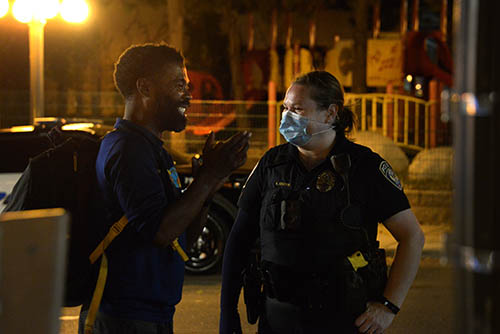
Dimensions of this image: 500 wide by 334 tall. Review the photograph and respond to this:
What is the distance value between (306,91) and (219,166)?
0.64 metres

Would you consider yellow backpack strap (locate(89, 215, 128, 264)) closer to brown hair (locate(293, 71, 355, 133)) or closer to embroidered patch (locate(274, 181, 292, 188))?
embroidered patch (locate(274, 181, 292, 188))

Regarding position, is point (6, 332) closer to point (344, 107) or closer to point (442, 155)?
point (344, 107)

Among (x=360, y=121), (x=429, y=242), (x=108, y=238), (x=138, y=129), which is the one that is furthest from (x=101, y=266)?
(x=360, y=121)

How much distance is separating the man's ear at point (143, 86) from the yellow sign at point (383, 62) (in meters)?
20.8

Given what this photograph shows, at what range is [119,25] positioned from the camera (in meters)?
31.5

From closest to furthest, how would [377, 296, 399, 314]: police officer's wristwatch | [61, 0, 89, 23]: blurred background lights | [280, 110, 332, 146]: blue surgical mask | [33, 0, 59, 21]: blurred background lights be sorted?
[377, 296, 399, 314]: police officer's wristwatch, [280, 110, 332, 146]: blue surgical mask, [33, 0, 59, 21]: blurred background lights, [61, 0, 89, 23]: blurred background lights

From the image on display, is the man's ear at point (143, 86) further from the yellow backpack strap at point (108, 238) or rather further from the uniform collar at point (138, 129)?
the yellow backpack strap at point (108, 238)

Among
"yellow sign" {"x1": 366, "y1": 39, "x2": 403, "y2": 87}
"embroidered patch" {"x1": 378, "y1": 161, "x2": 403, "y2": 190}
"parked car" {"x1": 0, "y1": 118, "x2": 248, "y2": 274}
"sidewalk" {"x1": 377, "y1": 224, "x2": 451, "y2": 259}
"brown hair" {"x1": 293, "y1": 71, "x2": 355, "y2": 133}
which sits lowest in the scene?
"sidewalk" {"x1": 377, "y1": 224, "x2": 451, "y2": 259}

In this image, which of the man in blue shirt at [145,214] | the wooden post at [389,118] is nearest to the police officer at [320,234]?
the man in blue shirt at [145,214]

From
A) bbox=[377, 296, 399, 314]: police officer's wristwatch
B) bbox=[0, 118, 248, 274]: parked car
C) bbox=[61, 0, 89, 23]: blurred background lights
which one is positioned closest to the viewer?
bbox=[377, 296, 399, 314]: police officer's wristwatch

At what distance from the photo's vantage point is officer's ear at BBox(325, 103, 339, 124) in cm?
349

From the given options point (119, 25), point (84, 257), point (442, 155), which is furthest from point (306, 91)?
point (119, 25)

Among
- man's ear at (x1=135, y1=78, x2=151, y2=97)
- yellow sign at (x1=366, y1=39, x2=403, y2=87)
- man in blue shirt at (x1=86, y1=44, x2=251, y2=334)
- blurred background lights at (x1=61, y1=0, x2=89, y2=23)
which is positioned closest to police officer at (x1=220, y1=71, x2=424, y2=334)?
man in blue shirt at (x1=86, y1=44, x2=251, y2=334)

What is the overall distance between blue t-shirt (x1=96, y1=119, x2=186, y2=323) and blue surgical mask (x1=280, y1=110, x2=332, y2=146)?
2.26 ft
